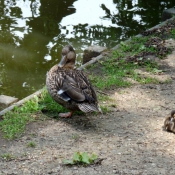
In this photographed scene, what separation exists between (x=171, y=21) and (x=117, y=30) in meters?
1.78

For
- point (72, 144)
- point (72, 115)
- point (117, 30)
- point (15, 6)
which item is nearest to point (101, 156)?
point (72, 144)

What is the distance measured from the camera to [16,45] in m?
10.5

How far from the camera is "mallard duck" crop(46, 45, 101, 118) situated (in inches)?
228

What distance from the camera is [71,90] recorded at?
19.3ft

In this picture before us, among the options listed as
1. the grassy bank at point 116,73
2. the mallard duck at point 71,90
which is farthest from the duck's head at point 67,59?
the grassy bank at point 116,73

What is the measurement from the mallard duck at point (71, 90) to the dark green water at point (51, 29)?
238 centimetres

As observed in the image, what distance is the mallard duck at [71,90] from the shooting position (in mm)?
5797

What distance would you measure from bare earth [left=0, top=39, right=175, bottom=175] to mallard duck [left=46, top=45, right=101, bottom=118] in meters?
0.29

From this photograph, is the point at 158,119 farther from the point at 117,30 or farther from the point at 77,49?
the point at 117,30

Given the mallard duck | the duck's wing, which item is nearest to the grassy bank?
the mallard duck

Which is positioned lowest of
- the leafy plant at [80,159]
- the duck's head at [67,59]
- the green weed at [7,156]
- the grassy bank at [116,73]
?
the green weed at [7,156]

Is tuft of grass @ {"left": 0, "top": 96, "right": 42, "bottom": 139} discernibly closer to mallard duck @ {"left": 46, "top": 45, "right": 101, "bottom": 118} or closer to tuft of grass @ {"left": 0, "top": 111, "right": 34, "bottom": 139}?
tuft of grass @ {"left": 0, "top": 111, "right": 34, "bottom": 139}

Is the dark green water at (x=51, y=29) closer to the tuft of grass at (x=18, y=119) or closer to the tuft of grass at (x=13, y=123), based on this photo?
the tuft of grass at (x=18, y=119)

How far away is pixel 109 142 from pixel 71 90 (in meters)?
0.92
